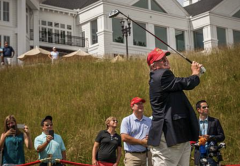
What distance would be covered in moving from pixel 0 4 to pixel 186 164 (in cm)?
3096

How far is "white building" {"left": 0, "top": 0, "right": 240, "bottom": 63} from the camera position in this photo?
33.9m

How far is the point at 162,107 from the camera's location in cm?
485

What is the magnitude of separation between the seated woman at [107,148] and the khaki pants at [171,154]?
345cm

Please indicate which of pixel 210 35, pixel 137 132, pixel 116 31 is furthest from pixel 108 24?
pixel 137 132

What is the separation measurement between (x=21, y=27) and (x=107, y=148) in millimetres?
26884

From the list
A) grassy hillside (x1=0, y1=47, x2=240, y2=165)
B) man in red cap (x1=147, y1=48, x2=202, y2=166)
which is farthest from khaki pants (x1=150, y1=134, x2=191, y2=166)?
grassy hillside (x1=0, y1=47, x2=240, y2=165)

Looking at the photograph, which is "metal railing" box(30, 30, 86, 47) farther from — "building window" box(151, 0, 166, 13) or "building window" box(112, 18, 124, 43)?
"building window" box(151, 0, 166, 13)

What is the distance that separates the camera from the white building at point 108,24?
111 feet

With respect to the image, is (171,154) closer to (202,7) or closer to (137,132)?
(137,132)

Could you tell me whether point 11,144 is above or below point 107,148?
above

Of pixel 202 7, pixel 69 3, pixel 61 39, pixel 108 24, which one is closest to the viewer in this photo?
pixel 108 24

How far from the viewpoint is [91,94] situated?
1560 centimetres

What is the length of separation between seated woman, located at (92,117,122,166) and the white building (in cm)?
2553

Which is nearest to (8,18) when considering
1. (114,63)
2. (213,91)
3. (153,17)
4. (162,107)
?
(153,17)
